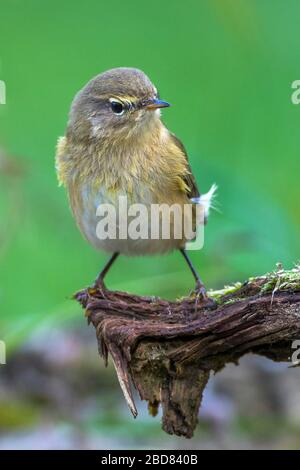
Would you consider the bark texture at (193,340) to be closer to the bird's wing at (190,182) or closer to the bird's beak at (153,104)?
the bird's wing at (190,182)

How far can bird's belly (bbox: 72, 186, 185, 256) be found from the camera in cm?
476

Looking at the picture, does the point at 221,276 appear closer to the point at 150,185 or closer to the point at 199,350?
the point at 150,185

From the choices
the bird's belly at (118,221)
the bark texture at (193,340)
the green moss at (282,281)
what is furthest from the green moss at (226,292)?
the bird's belly at (118,221)

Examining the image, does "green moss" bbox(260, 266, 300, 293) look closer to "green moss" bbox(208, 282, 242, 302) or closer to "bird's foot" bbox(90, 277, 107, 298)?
"green moss" bbox(208, 282, 242, 302)

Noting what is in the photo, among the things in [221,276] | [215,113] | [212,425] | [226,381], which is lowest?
[212,425]

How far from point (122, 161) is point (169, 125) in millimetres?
2498

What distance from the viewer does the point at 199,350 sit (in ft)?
13.1

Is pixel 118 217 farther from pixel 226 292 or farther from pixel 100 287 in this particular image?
pixel 226 292

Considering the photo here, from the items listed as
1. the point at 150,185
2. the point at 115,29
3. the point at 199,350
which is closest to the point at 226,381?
the point at 150,185

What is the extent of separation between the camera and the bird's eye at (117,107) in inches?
194

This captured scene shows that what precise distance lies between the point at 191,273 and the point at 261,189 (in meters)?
0.90

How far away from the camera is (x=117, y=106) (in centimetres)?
495

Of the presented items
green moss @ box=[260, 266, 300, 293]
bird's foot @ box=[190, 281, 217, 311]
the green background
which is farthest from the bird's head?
green moss @ box=[260, 266, 300, 293]
